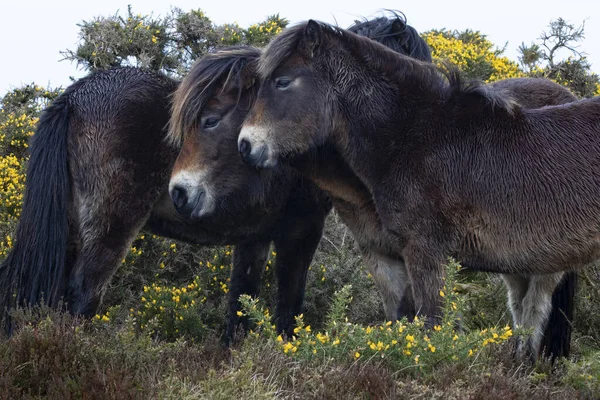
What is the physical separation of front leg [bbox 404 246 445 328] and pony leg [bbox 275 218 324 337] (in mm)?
1860

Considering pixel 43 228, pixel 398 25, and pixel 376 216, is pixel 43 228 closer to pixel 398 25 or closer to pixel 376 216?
pixel 376 216

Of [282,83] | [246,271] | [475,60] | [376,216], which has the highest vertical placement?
[475,60]

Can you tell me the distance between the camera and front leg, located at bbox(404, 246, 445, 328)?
4523 millimetres

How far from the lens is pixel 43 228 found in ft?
17.4

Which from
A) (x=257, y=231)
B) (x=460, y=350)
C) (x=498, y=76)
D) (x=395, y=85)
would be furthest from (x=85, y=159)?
(x=498, y=76)

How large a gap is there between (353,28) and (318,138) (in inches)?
74.7

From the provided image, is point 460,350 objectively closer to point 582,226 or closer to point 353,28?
point 582,226

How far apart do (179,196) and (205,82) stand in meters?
0.91

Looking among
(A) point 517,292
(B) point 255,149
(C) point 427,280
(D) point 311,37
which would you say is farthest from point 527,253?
(D) point 311,37

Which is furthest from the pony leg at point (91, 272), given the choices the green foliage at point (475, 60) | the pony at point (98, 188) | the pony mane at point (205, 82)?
the green foliage at point (475, 60)

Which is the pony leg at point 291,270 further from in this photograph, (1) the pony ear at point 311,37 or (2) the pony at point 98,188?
(1) the pony ear at point 311,37

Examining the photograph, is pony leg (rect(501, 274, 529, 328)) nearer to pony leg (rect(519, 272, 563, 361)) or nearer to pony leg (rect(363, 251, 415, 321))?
pony leg (rect(519, 272, 563, 361))

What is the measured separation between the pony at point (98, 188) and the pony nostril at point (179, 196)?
1.23 feet

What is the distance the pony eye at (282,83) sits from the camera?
16.1 ft
